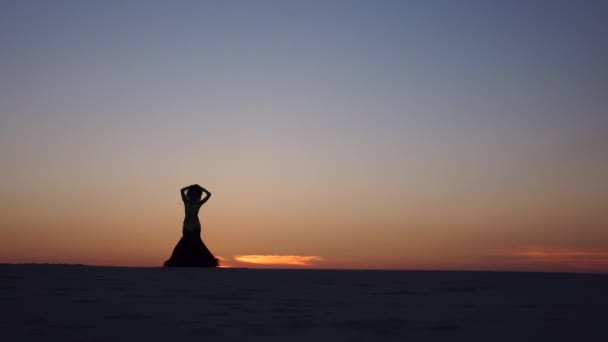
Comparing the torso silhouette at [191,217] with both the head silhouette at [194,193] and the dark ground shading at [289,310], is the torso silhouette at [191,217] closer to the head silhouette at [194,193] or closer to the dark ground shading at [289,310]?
the head silhouette at [194,193]

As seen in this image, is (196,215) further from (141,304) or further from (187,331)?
(187,331)

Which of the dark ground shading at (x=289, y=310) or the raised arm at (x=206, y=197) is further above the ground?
the raised arm at (x=206, y=197)

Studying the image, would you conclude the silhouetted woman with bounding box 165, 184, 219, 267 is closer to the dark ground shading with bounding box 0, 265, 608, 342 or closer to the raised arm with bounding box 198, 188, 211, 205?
the raised arm with bounding box 198, 188, 211, 205

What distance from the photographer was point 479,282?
1319 centimetres

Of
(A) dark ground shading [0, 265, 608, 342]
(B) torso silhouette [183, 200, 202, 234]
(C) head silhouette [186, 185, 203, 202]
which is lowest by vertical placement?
(A) dark ground shading [0, 265, 608, 342]

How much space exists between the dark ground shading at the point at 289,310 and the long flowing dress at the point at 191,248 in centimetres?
579

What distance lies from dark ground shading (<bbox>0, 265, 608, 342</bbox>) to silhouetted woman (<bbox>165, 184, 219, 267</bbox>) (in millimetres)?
5794

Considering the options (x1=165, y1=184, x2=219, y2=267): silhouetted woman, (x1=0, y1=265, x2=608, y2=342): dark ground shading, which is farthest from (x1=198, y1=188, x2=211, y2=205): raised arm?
(x1=0, y1=265, x2=608, y2=342): dark ground shading

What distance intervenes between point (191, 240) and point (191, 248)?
9.2 inches

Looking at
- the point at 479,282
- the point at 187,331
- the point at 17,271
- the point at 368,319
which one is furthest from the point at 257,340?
the point at 17,271

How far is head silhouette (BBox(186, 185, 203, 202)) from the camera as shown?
18.5 meters

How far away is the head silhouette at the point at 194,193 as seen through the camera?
18547mm

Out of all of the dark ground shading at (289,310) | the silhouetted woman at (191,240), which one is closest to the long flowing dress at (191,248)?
the silhouetted woman at (191,240)

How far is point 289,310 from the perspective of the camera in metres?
7.99
